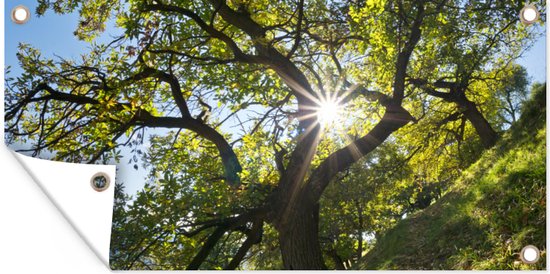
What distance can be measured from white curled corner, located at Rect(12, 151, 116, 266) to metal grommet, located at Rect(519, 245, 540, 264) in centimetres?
194

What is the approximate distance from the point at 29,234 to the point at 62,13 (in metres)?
1.17

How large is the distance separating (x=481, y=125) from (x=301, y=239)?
1.42 m

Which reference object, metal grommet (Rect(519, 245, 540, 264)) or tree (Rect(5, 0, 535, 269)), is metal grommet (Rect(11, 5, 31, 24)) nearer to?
tree (Rect(5, 0, 535, 269))

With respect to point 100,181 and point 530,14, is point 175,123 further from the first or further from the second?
point 530,14

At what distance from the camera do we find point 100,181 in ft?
8.20

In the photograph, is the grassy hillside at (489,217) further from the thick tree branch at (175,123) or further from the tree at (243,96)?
the thick tree branch at (175,123)

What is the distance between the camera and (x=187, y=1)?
10.6 feet

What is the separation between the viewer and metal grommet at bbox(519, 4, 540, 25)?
2457 millimetres

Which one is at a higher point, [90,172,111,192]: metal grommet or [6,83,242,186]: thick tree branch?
[6,83,242,186]: thick tree branch

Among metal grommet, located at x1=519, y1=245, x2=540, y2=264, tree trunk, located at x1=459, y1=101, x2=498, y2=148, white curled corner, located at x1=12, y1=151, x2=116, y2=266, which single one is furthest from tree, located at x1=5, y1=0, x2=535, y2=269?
metal grommet, located at x1=519, y1=245, x2=540, y2=264

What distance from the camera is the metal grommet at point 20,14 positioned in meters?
2.51

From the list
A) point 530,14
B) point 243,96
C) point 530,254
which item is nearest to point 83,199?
point 243,96

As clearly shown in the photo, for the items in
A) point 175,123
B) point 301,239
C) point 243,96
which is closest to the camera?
point 175,123

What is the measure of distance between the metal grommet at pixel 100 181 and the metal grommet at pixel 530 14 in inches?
84.8
